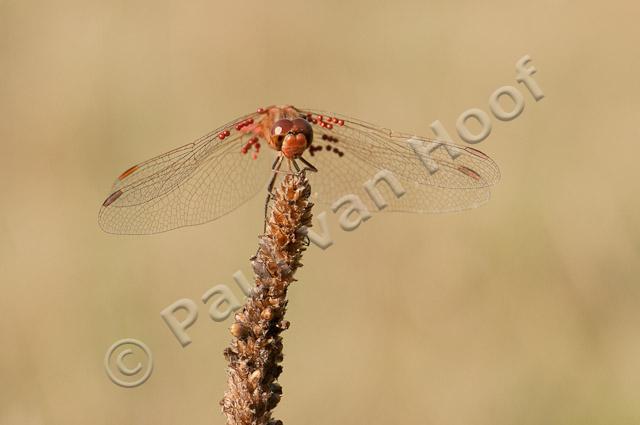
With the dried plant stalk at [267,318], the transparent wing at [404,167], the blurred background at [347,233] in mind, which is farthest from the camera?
the blurred background at [347,233]

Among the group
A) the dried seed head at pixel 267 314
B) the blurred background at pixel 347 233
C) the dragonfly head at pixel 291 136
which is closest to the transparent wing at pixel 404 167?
the dragonfly head at pixel 291 136

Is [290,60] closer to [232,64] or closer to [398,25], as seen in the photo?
[232,64]

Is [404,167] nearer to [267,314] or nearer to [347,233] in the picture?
[267,314]

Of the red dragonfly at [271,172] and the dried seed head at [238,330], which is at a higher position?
the red dragonfly at [271,172]

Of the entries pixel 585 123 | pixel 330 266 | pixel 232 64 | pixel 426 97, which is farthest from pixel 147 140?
pixel 585 123

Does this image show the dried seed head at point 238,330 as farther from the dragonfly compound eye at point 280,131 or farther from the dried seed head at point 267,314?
the dragonfly compound eye at point 280,131

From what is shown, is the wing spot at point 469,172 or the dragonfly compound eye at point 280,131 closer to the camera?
the dragonfly compound eye at point 280,131

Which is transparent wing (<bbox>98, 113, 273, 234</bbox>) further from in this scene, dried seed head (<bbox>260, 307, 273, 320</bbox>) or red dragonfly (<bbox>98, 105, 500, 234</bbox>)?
dried seed head (<bbox>260, 307, 273, 320</bbox>)
